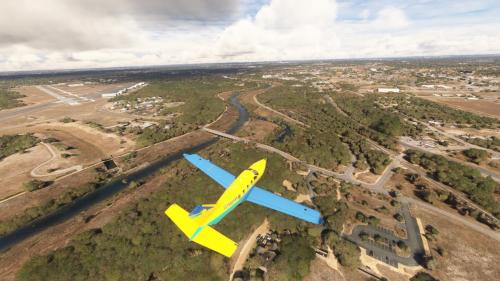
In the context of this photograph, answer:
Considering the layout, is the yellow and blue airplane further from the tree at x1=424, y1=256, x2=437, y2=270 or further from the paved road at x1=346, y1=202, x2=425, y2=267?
the tree at x1=424, y1=256, x2=437, y2=270

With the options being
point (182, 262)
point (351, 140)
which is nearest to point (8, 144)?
point (182, 262)

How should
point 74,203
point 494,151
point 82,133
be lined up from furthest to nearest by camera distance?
point 82,133
point 494,151
point 74,203

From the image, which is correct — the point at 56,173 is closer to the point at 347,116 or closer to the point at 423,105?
the point at 347,116

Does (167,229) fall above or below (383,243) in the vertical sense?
above

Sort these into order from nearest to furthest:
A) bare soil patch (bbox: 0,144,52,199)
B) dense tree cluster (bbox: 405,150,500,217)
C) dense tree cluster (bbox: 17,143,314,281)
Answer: dense tree cluster (bbox: 17,143,314,281), dense tree cluster (bbox: 405,150,500,217), bare soil patch (bbox: 0,144,52,199)

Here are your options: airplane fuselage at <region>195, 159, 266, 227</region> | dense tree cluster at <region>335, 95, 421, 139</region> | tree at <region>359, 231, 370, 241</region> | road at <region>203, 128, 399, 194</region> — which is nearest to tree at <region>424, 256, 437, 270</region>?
tree at <region>359, 231, 370, 241</region>
